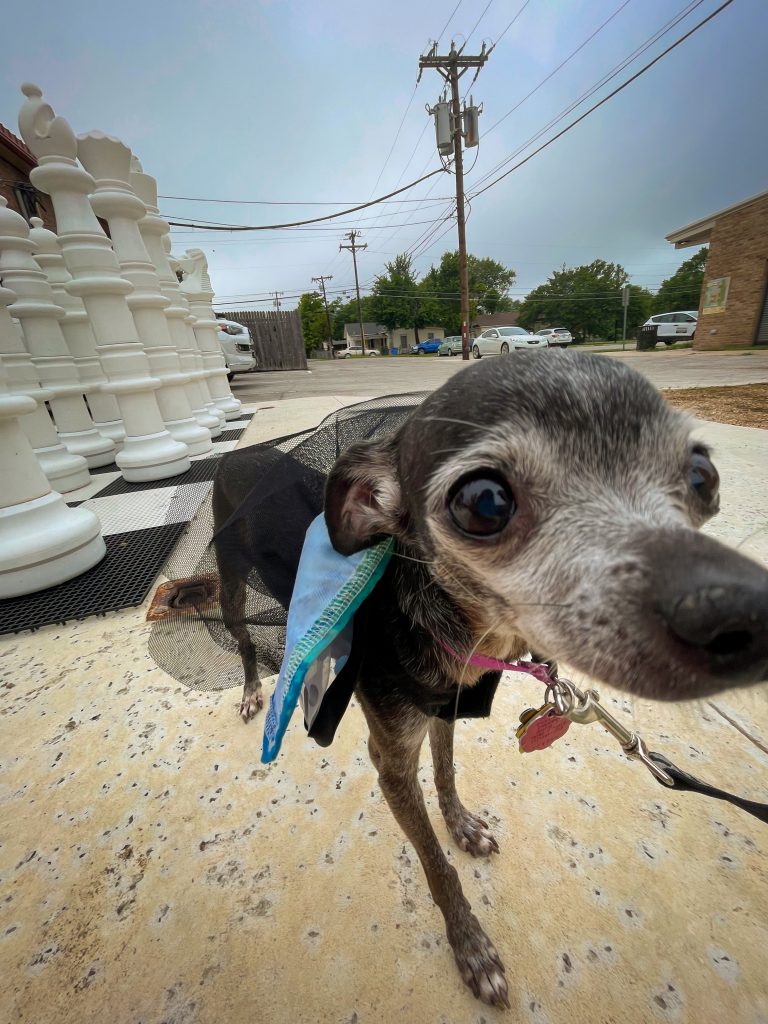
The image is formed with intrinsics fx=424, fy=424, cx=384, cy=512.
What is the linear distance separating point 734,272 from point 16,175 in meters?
25.5

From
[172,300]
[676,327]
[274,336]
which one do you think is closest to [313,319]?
[274,336]

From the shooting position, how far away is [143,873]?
47.9 inches

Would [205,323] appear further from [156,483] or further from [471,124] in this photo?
[471,124]

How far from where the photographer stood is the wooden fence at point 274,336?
2255cm

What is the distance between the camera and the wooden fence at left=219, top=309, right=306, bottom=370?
888 inches

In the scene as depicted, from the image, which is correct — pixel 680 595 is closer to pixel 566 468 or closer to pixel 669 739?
pixel 566 468

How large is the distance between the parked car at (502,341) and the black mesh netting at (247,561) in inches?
898

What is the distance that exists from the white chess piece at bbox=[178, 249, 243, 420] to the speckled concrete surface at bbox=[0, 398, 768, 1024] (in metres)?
6.92

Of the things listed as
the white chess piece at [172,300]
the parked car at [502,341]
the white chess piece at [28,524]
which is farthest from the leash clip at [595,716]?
the parked car at [502,341]

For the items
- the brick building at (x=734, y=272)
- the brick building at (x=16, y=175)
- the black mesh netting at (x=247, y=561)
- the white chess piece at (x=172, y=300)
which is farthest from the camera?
the brick building at (x=734, y=272)

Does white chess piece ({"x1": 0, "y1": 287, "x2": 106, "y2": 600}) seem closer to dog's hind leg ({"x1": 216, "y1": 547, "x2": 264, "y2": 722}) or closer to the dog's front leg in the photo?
dog's hind leg ({"x1": 216, "y1": 547, "x2": 264, "y2": 722})

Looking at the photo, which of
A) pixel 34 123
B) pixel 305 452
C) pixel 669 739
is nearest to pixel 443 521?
pixel 305 452

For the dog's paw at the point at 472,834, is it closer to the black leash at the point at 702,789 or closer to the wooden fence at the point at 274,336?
the black leash at the point at 702,789

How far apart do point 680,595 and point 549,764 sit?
3.69 feet
